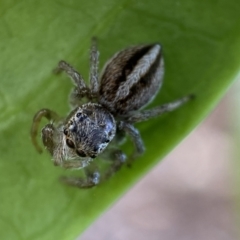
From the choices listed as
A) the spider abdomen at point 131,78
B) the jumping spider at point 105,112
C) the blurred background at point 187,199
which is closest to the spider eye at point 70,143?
the jumping spider at point 105,112

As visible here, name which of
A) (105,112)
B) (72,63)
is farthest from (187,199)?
(72,63)

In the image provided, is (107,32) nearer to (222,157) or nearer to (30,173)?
(30,173)

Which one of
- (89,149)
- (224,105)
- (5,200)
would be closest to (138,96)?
(89,149)

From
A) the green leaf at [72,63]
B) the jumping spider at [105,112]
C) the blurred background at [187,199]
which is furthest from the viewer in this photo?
the blurred background at [187,199]

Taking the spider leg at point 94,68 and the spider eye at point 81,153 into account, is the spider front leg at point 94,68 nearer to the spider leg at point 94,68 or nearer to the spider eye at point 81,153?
the spider leg at point 94,68

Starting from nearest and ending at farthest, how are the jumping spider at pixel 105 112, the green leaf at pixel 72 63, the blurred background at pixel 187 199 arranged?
1. the green leaf at pixel 72 63
2. the jumping spider at pixel 105 112
3. the blurred background at pixel 187 199
